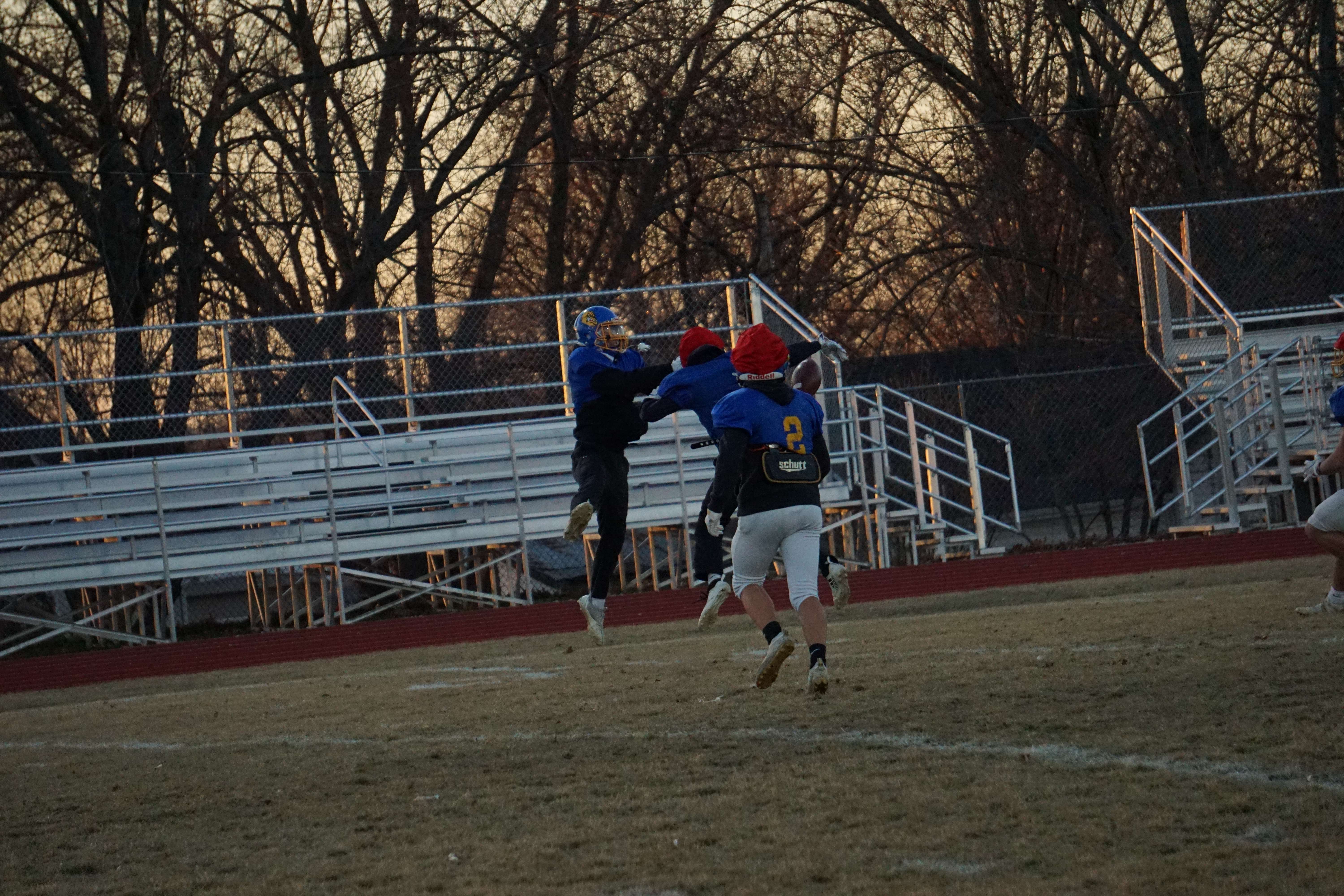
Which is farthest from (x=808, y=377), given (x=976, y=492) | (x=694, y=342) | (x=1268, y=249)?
(x=1268, y=249)

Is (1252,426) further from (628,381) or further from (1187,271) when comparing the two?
(628,381)

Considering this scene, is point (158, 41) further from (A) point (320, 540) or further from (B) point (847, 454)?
(B) point (847, 454)

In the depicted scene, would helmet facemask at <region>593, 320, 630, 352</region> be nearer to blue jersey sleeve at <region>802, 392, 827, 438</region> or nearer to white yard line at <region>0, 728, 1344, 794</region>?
blue jersey sleeve at <region>802, 392, 827, 438</region>

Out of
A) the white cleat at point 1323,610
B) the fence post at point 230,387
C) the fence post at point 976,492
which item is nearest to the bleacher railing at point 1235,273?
the fence post at point 976,492

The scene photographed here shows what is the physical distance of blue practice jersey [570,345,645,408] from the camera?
9.79 metres

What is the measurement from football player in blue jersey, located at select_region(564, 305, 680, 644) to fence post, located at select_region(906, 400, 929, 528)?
7.53 meters

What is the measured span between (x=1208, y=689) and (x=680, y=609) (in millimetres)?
9249

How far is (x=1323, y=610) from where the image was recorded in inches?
354

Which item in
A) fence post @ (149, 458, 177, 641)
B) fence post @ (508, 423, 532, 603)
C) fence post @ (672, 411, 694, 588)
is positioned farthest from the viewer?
fence post @ (508, 423, 532, 603)

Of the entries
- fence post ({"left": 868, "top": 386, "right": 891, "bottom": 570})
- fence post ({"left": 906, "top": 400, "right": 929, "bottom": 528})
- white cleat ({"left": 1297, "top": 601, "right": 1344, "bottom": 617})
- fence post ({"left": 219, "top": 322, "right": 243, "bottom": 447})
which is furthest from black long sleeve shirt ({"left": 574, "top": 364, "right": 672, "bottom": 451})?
fence post ({"left": 219, "top": 322, "right": 243, "bottom": 447})

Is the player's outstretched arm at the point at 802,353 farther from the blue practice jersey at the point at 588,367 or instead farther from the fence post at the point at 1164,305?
the fence post at the point at 1164,305

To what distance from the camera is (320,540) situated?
17.5 meters

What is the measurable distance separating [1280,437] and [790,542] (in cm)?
1149

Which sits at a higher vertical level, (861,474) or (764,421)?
(764,421)
